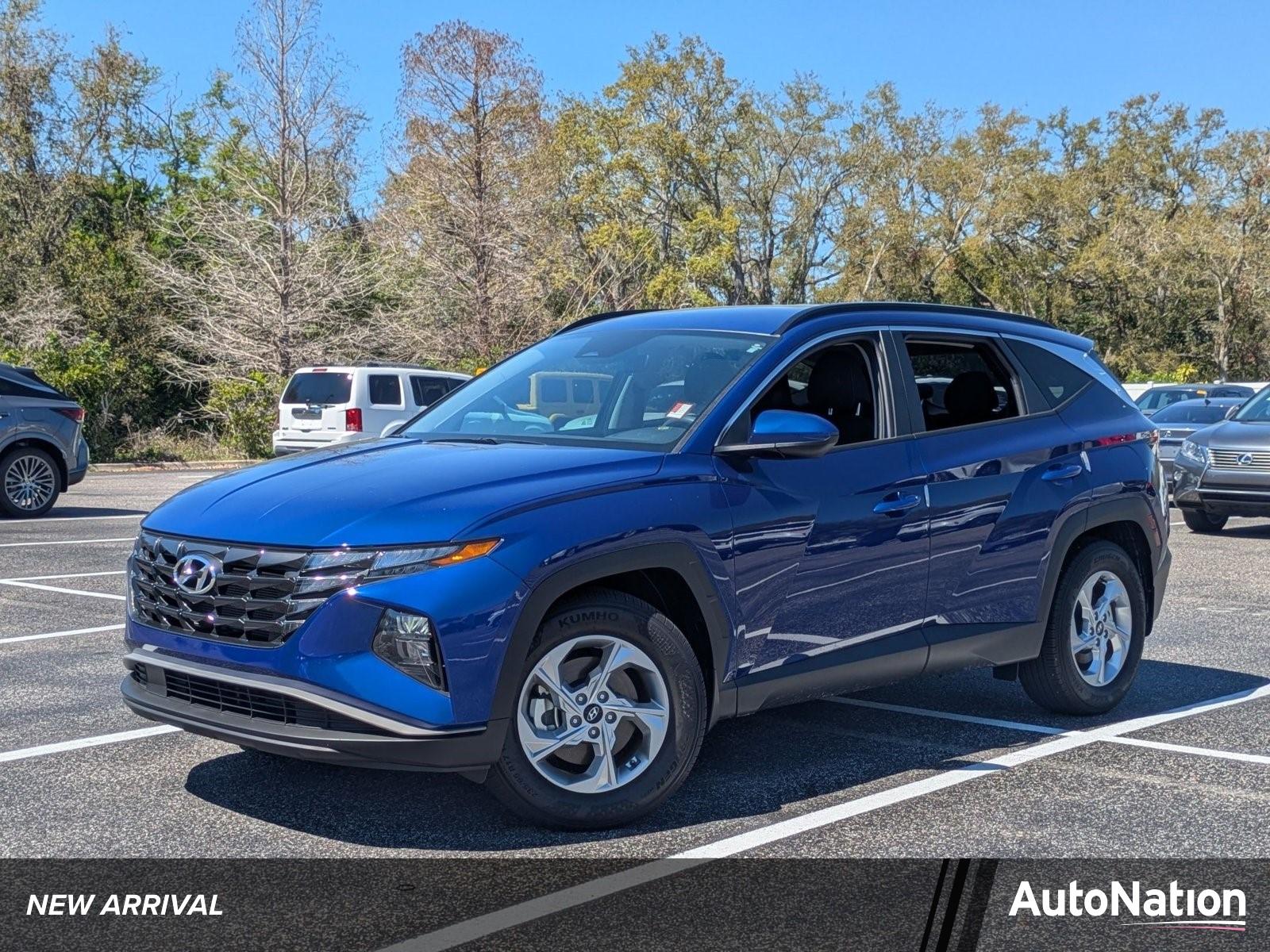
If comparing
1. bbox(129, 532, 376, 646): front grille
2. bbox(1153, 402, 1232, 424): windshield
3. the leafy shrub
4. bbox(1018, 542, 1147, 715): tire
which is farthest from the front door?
the leafy shrub

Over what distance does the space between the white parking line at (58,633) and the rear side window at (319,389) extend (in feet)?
49.0

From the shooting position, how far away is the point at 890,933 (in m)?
3.96

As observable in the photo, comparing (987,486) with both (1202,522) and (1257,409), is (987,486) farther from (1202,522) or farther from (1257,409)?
(1257,409)

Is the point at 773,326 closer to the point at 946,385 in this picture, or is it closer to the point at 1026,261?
the point at 946,385

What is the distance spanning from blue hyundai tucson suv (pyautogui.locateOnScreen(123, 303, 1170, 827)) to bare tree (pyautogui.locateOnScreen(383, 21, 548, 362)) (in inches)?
1295

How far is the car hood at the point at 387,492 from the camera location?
15.0ft

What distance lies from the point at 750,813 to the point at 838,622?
2.63ft

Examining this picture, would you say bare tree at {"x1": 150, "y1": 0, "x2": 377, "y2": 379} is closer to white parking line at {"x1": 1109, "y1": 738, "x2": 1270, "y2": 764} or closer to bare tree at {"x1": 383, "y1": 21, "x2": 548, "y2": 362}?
bare tree at {"x1": 383, "y1": 21, "x2": 548, "y2": 362}

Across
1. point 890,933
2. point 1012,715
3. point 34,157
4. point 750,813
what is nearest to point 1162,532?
point 1012,715

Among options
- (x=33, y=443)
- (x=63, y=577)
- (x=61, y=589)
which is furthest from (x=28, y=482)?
(x=61, y=589)

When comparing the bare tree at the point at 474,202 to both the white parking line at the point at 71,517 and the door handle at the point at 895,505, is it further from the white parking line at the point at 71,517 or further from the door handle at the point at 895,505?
the door handle at the point at 895,505

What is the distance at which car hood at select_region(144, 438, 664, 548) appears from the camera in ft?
15.0

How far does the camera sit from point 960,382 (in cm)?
660

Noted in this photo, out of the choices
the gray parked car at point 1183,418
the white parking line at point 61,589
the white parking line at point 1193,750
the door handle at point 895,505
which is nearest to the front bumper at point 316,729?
the door handle at point 895,505
